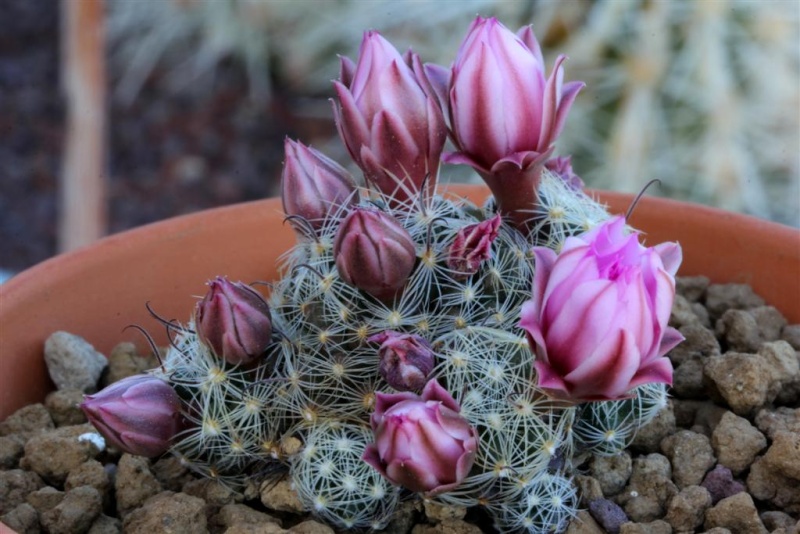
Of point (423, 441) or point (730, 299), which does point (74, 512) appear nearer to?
point (423, 441)

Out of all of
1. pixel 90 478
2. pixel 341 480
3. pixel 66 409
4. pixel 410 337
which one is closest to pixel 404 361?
pixel 410 337

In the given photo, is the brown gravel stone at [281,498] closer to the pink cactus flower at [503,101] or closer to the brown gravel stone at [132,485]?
the brown gravel stone at [132,485]

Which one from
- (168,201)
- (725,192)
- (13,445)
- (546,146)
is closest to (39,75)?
(168,201)

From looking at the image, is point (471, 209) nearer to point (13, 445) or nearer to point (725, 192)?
point (13, 445)

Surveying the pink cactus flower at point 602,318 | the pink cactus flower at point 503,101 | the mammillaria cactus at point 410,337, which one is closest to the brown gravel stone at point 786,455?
the mammillaria cactus at point 410,337

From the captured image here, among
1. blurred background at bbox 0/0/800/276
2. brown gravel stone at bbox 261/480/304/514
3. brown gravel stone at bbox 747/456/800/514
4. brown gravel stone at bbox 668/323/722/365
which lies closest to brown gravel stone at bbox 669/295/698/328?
brown gravel stone at bbox 668/323/722/365

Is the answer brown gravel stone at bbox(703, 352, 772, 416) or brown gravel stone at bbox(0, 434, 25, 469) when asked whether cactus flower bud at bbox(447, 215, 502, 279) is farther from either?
brown gravel stone at bbox(0, 434, 25, 469)
